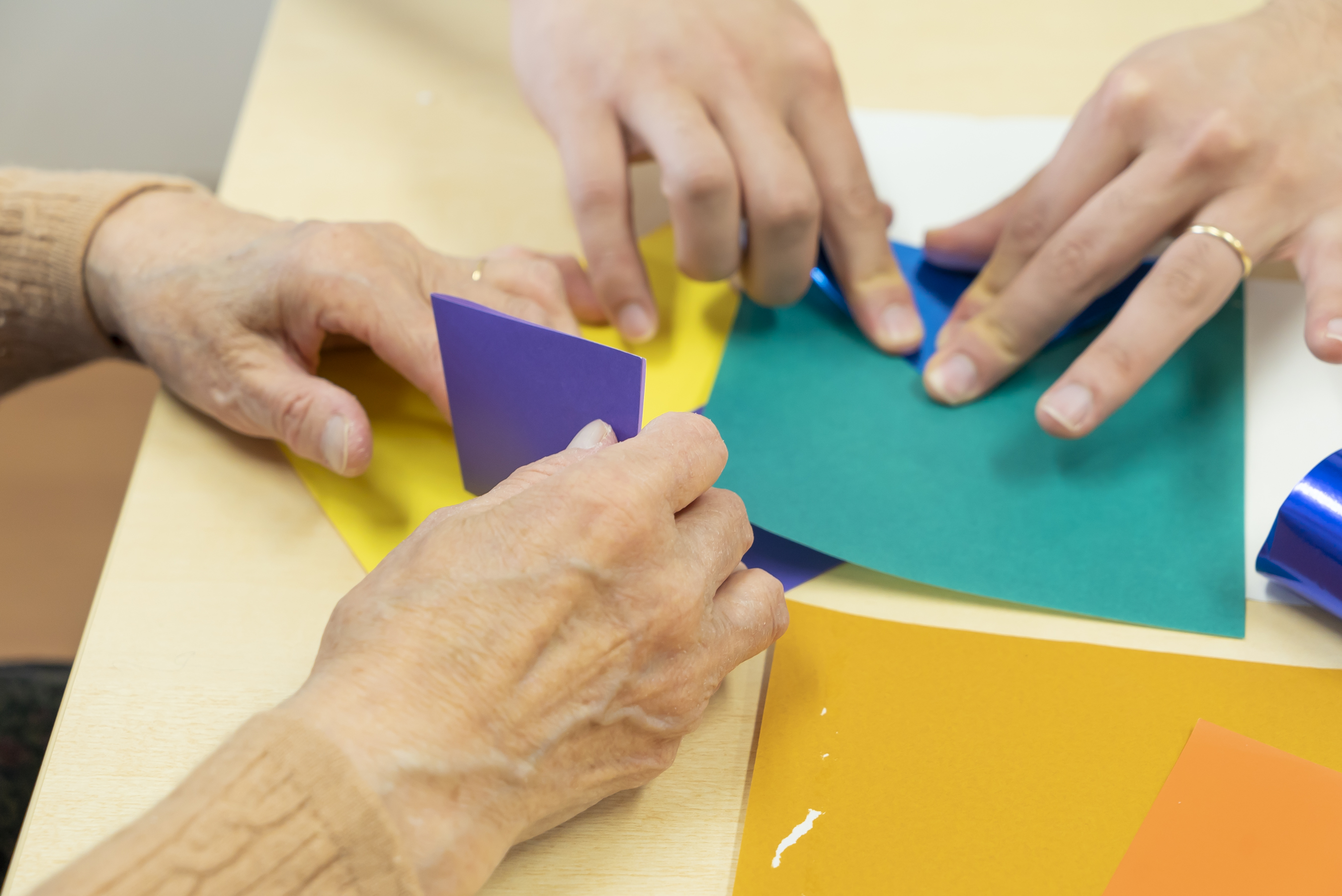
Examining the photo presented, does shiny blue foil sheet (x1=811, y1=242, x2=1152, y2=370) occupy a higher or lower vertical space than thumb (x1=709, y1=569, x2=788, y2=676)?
higher

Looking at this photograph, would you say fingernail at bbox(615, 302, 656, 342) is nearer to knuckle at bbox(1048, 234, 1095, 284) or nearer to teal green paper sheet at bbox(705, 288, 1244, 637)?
teal green paper sheet at bbox(705, 288, 1244, 637)

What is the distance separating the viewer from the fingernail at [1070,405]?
2.55ft

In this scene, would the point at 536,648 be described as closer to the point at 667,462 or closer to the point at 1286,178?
the point at 667,462

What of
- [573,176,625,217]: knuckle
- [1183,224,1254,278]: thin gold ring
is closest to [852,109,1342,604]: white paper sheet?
[1183,224,1254,278]: thin gold ring

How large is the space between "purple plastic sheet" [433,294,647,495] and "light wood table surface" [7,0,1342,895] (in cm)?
16

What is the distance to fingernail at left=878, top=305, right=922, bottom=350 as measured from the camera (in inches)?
34.7

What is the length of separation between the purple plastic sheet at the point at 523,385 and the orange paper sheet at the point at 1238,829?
0.41 m

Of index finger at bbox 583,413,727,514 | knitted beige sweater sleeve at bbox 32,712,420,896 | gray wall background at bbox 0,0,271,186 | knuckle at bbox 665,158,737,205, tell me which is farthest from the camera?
gray wall background at bbox 0,0,271,186

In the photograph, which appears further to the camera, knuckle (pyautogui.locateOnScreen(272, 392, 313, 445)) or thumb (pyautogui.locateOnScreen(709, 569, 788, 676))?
knuckle (pyautogui.locateOnScreen(272, 392, 313, 445))

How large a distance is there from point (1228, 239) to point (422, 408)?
28.2 inches

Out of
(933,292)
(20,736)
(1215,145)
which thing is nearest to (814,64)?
(933,292)

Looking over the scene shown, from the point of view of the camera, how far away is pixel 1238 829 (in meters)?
0.59

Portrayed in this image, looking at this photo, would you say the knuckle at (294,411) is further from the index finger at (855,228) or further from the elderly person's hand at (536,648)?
the index finger at (855,228)

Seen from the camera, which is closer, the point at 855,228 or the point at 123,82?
the point at 855,228
